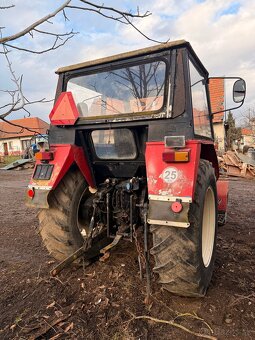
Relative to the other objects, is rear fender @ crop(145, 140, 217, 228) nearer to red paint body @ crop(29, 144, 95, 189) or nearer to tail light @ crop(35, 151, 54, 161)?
red paint body @ crop(29, 144, 95, 189)

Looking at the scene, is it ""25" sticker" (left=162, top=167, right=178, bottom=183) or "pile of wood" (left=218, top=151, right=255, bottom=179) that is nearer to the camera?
""25" sticker" (left=162, top=167, right=178, bottom=183)

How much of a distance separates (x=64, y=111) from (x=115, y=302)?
6.55ft

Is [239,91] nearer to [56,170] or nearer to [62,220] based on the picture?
[56,170]

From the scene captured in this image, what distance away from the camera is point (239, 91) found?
3.71 metres

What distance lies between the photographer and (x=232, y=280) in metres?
3.11

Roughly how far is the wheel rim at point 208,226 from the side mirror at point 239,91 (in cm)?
138

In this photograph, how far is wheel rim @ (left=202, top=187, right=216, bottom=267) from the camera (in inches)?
122

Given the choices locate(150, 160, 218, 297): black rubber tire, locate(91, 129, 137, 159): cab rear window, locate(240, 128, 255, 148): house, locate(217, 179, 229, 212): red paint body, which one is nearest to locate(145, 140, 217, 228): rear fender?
locate(150, 160, 218, 297): black rubber tire

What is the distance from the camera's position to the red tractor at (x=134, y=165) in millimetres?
2467

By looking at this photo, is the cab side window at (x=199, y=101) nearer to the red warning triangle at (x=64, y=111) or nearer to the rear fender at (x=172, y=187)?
the rear fender at (x=172, y=187)

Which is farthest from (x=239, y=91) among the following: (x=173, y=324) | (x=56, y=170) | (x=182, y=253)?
(x=173, y=324)

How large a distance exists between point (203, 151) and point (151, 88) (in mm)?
1002

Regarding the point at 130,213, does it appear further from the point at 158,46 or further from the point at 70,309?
the point at 158,46

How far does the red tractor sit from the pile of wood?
29.5 ft
